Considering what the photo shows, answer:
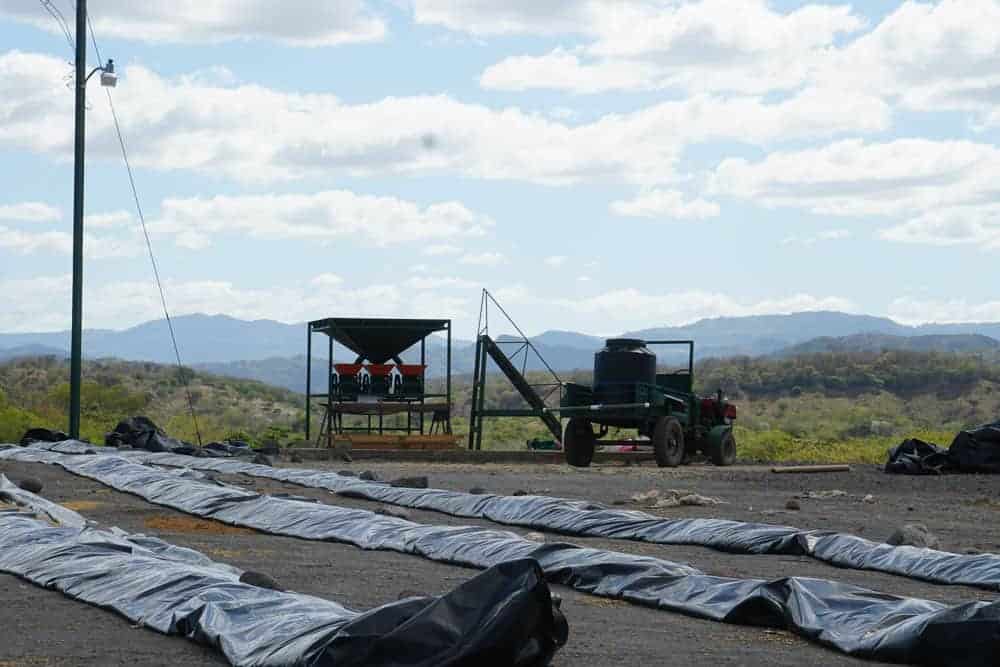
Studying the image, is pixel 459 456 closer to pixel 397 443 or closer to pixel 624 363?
pixel 397 443

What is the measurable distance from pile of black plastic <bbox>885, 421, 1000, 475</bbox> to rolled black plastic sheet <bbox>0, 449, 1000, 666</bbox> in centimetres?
1503

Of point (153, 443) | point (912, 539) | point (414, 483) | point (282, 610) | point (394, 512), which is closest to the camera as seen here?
point (282, 610)

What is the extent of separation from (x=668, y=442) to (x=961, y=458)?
5745mm

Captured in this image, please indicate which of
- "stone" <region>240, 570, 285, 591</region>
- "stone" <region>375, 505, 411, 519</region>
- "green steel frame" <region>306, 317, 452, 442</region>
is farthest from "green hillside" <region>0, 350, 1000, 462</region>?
"stone" <region>240, 570, 285, 591</region>

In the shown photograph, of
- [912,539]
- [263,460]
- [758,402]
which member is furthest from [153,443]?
[758,402]

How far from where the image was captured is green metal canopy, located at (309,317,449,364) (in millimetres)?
39750

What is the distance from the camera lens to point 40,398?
5269 centimetres

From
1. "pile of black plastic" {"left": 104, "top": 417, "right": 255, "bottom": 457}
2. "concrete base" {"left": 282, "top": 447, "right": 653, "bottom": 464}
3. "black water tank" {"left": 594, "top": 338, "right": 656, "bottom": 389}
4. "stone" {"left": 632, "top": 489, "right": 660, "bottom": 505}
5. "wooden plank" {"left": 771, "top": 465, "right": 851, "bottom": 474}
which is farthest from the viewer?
"concrete base" {"left": 282, "top": 447, "right": 653, "bottom": 464}

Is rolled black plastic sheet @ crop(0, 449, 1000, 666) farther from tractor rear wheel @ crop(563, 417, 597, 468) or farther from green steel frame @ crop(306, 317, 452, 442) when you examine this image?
green steel frame @ crop(306, 317, 452, 442)

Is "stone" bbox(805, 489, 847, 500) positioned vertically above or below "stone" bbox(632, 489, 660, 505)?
below

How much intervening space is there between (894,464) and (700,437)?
16.3 ft

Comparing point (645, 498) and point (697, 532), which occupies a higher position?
point (697, 532)

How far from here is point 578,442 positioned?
105 feet

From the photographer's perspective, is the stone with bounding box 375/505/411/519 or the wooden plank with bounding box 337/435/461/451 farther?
the wooden plank with bounding box 337/435/461/451
